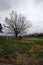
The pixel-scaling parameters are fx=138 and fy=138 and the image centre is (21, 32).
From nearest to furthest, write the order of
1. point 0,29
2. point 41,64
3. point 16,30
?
point 41,64 → point 16,30 → point 0,29

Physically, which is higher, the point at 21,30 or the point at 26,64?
the point at 26,64

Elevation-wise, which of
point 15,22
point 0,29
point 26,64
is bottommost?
point 0,29

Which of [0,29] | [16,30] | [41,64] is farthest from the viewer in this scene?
[0,29]

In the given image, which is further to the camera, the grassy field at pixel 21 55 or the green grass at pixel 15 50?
the green grass at pixel 15 50

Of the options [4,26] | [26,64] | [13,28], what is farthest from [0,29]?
[26,64]

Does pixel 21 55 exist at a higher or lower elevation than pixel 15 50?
higher

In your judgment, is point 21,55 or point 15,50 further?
point 15,50

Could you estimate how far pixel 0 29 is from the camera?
62.0 m

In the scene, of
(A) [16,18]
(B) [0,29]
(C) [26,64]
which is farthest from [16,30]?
(C) [26,64]

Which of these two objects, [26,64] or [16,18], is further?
[16,18]

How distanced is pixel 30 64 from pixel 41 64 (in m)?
0.76

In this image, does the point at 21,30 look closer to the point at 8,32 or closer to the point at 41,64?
the point at 8,32

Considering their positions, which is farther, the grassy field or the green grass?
the green grass

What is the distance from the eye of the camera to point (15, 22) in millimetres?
57469
